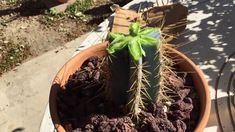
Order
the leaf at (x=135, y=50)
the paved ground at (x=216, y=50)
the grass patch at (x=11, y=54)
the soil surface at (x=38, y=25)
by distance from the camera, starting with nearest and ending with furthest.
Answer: the leaf at (x=135, y=50) < the paved ground at (x=216, y=50) < the grass patch at (x=11, y=54) < the soil surface at (x=38, y=25)

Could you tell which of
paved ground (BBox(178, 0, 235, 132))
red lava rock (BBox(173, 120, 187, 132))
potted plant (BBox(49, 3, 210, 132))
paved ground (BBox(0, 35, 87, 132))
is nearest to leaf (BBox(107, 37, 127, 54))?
potted plant (BBox(49, 3, 210, 132))

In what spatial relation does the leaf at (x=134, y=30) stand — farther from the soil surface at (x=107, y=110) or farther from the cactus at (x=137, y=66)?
the soil surface at (x=107, y=110)

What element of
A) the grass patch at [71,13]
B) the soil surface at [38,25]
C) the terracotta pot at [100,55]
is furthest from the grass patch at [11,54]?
the terracotta pot at [100,55]

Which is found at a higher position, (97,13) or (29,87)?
(97,13)

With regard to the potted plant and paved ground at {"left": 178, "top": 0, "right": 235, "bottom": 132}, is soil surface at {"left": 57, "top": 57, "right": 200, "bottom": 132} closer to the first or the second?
the potted plant

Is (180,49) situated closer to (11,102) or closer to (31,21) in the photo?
(11,102)

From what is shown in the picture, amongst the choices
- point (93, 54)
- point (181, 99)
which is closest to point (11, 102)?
point (93, 54)
